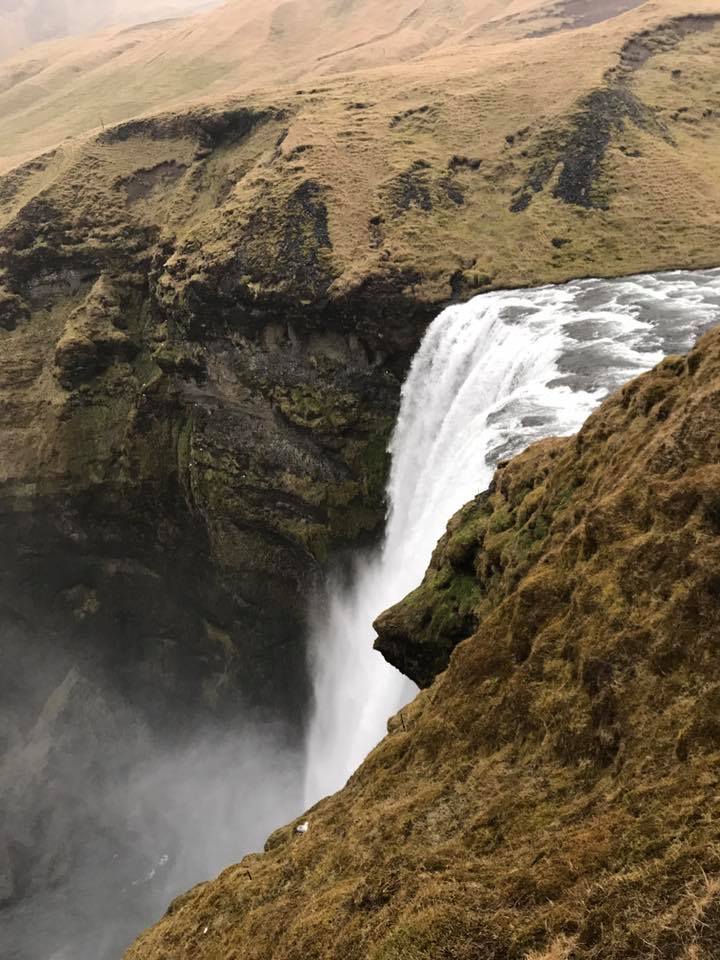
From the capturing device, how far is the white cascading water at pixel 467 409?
85.3ft

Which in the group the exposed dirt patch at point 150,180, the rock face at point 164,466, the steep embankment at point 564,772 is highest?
the steep embankment at point 564,772

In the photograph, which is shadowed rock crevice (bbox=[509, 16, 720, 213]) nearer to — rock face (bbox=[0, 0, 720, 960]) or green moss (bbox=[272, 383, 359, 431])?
rock face (bbox=[0, 0, 720, 960])

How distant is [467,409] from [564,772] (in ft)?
77.2

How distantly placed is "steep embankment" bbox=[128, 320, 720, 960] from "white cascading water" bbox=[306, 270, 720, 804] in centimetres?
1157

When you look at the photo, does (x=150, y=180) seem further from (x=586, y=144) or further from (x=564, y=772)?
(x=564, y=772)

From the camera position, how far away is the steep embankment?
7.04 meters

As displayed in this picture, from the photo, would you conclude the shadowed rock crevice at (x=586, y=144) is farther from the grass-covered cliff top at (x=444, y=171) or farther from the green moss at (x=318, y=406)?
the green moss at (x=318, y=406)

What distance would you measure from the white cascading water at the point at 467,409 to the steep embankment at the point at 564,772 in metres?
11.6

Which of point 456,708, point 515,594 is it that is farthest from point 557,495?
point 456,708

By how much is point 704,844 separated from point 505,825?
2.92m

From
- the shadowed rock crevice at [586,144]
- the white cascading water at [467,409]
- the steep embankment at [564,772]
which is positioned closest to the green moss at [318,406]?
the white cascading water at [467,409]

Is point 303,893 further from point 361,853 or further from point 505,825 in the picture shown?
point 505,825

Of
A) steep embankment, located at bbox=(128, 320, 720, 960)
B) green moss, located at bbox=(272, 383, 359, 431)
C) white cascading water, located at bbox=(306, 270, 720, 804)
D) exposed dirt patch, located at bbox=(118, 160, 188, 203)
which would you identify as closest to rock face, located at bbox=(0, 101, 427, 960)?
green moss, located at bbox=(272, 383, 359, 431)

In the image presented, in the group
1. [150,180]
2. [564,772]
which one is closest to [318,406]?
[150,180]
